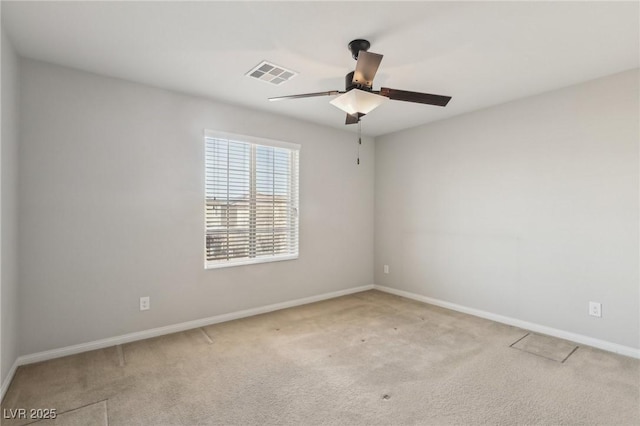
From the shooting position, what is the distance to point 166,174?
3.30 metres

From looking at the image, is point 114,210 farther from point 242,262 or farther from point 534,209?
point 534,209

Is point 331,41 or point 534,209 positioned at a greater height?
point 331,41

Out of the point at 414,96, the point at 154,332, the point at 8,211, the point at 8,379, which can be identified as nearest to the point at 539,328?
the point at 414,96

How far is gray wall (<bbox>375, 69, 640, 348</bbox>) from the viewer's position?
2.92 meters

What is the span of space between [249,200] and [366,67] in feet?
7.65

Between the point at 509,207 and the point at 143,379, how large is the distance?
4.06m

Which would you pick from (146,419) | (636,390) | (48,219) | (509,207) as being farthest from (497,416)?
(48,219)

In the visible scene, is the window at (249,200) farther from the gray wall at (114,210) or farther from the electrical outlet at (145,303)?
the electrical outlet at (145,303)

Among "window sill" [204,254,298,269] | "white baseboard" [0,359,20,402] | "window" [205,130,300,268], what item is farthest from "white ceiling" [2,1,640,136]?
"white baseboard" [0,359,20,402]

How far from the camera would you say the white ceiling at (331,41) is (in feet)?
6.61

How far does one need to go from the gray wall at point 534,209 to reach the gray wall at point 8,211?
14.6ft

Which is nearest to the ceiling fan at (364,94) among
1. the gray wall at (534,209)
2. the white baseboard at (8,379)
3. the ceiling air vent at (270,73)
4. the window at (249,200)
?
the ceiling air vent at (270,73)

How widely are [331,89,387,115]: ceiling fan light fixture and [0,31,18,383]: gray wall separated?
2406mm

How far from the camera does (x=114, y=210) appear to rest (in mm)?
2994
